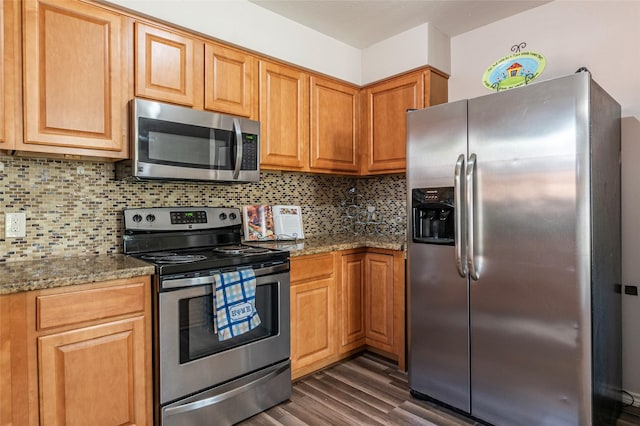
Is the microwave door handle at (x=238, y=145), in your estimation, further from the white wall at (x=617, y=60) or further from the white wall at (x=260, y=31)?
the white wall at (x=617, y=60)

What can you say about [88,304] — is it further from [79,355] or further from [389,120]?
[389,120]

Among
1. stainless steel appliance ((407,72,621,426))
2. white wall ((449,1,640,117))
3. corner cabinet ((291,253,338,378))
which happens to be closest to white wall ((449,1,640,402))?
white wall ((449,1,640,117))

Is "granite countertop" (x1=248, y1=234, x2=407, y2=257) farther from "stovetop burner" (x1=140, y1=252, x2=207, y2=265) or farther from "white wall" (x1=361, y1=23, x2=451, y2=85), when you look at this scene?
"white wall" (x1=361, y1=23, x2=451, y2=85)

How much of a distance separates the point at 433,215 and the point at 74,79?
1.97 m

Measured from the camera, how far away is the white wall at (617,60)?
2162mm

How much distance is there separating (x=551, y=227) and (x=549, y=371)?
664 millimetres

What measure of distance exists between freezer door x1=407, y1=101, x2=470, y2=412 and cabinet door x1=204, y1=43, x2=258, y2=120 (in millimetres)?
1027

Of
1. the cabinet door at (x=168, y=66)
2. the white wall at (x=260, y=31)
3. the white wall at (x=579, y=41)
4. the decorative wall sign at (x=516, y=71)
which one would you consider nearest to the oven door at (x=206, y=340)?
the cabinet door at (x=168, y=66)

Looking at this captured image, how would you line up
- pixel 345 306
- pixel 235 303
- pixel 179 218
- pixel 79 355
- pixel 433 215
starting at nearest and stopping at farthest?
pixel 79 355, pixel 235 303, pixel 433 215, pixel 179 218, pixel 345 306

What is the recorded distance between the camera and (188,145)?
2.10 m

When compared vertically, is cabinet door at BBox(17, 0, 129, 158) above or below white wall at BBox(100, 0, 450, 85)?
below

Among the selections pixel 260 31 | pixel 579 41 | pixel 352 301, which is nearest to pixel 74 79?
pixel 260 31

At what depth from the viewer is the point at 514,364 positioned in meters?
1.85

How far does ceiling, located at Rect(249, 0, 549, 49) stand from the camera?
2455 millimetres
